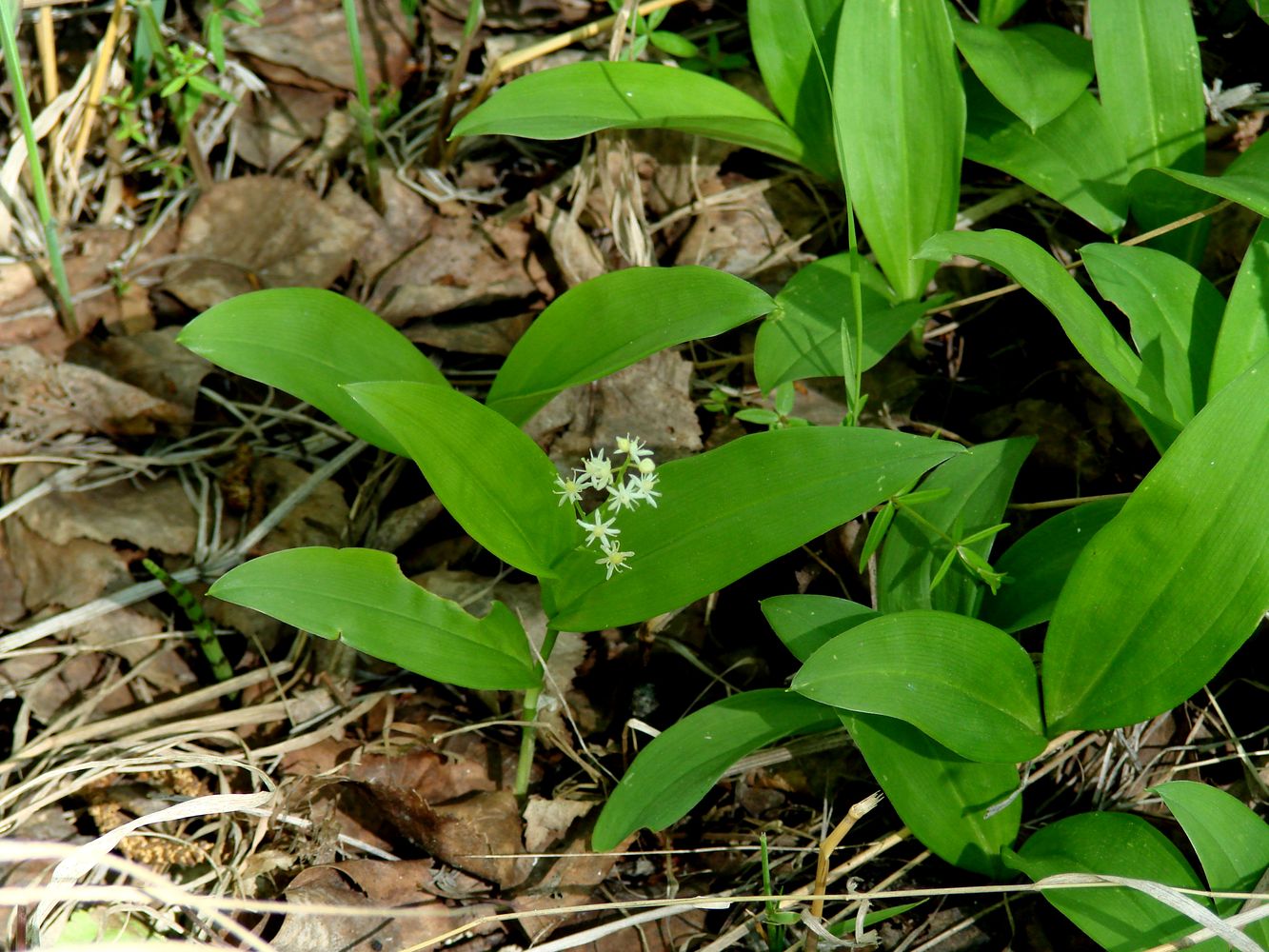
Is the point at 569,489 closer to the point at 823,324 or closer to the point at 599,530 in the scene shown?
the point at 599,530

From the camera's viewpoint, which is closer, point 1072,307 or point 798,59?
point 1072,307

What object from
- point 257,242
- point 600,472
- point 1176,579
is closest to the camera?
point 1176,579

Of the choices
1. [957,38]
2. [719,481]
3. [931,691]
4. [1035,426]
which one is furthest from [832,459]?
[957,38]

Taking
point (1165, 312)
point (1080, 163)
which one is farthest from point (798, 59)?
point (1165, 312)

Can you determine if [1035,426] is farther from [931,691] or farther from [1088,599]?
[931,691]

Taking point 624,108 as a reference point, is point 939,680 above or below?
below

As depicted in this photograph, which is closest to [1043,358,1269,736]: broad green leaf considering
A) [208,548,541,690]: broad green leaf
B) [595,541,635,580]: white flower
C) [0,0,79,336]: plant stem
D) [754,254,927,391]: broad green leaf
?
[754,254,927,391]: broad green leaf

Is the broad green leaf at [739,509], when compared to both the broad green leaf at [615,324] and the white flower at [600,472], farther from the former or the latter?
the broad green leaf at [615,324]
